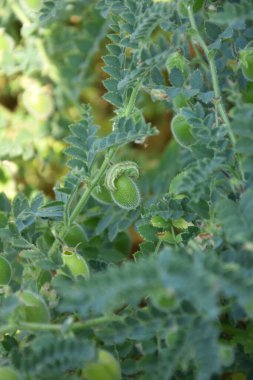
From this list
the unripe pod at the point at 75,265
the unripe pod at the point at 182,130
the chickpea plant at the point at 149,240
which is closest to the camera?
the chickpea plant at the point at 149,240

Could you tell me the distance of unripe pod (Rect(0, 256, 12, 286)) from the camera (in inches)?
45.7

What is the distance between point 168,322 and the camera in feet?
2.92

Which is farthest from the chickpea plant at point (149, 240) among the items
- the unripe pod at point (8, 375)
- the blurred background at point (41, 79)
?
the blurred background at point (41, 79)

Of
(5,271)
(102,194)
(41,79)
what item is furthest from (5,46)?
(5,271)

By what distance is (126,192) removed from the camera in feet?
3.84

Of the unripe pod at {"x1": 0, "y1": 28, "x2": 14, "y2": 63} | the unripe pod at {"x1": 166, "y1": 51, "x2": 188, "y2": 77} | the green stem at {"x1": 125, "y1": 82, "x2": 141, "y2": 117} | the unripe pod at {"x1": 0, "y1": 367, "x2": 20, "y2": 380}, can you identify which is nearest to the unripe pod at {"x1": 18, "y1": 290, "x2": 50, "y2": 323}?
the unripe pod at {"x1": 0, "y1": 367, "x2": 20, "y2": 380}

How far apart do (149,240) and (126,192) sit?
3.8 inches

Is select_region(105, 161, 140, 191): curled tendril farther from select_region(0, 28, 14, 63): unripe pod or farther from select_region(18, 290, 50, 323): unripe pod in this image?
select_region(0, 28, 14, 63): unripe pod

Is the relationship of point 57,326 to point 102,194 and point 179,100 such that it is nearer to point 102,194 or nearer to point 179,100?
point 102,194

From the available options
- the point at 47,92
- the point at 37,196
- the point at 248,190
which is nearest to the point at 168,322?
the point at 248,190

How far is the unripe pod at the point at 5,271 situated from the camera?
1161mm

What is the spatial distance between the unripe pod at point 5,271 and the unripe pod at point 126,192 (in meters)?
0.23

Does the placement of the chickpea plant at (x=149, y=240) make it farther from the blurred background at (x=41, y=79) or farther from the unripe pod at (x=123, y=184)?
the blurred background at (x=41, y=79)

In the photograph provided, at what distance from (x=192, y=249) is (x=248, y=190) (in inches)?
4.7
